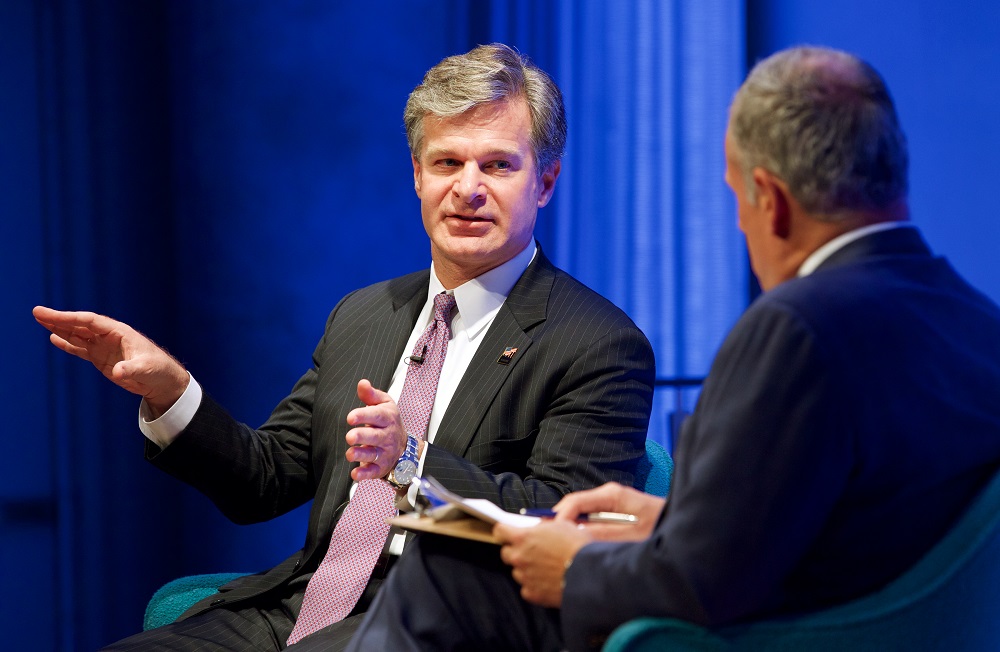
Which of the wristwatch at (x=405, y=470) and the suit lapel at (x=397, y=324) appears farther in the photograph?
the suit lapel at (x=397, y=324)

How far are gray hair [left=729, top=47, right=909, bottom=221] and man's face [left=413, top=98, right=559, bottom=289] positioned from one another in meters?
1.00

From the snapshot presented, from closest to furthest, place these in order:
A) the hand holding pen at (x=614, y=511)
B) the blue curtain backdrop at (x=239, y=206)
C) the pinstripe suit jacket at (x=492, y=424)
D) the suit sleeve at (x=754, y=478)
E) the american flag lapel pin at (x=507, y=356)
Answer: the suit sleeve at (x=754, y=478) → the hand holding pen at (x=614, y=511) → the pinstripe suit jacket at (x=492, y=424) → the american flag lapel pin at (x=507, y=356) → the blue curtain backdrop at (x=239, y=206)

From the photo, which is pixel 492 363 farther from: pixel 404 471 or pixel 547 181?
pixel 547 181

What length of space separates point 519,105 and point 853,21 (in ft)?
5.14

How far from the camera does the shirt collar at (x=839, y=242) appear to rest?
55.7 inches

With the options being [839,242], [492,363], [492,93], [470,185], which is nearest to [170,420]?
[492,363]

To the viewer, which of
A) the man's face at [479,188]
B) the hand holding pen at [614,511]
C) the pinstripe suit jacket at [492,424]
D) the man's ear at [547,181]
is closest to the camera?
the hand holding pen at [614,511]

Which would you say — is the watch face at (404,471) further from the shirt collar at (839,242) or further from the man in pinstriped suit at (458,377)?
the shirt collar at (839,242)

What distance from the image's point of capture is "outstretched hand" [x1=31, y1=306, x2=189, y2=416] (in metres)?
2.17

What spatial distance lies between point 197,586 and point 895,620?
5.76ft

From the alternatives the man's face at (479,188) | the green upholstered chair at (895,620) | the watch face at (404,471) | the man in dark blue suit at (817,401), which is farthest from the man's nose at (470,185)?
the green upholstered chair at (895,620)

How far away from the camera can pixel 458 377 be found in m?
2.34

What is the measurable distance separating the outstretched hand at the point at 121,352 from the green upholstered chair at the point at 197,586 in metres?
0.51

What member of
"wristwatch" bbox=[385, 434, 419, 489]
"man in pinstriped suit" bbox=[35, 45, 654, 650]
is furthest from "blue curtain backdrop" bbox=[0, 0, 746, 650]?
"wristwatch" bbox=[385, 434, 419, 489]
